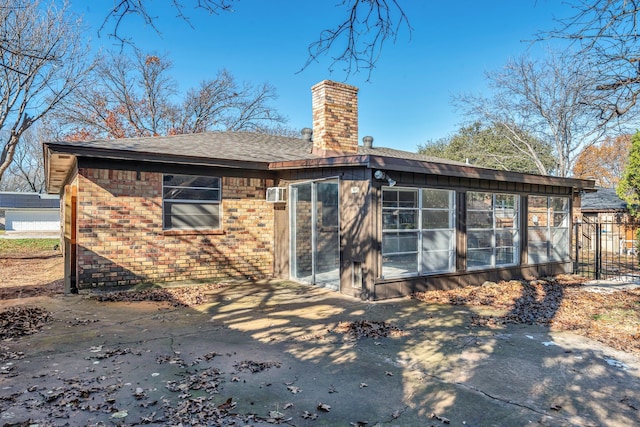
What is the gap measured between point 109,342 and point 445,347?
161 inches

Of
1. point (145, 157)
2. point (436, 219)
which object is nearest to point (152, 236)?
point (145, 157)

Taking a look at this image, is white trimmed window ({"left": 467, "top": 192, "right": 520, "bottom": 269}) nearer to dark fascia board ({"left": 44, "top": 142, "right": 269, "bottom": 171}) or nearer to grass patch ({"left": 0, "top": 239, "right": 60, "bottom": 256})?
dark fascia board ({"left": 44, "top": 142, "right": 269, "bottom": 171})

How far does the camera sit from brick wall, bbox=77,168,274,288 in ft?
25.1

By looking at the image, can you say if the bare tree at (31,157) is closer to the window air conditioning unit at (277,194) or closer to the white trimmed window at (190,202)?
the white trimmed window at (190,202)

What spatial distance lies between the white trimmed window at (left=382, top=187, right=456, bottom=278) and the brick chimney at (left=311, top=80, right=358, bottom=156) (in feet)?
9.84

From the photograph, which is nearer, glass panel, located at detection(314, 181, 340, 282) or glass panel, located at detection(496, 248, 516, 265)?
glass panel, located at detection(314, 181, 340, 282)

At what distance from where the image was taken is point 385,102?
47.6ft

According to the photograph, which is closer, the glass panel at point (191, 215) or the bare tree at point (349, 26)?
the bare tree at point (349, 26)

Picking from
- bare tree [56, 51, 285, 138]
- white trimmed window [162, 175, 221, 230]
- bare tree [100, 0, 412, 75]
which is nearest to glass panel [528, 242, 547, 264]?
white trimmed window [162, 175, 221, 230]

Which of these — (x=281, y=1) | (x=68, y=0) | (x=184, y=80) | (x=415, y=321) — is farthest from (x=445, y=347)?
(x=184, y=80)

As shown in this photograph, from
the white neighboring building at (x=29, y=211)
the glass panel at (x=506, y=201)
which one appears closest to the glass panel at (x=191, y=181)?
the glass panel at (x=506, y=201)

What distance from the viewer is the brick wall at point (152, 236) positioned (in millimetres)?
7660

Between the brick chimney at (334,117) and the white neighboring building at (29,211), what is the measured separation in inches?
1192

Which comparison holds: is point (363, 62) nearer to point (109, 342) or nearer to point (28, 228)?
point (109, 342)
